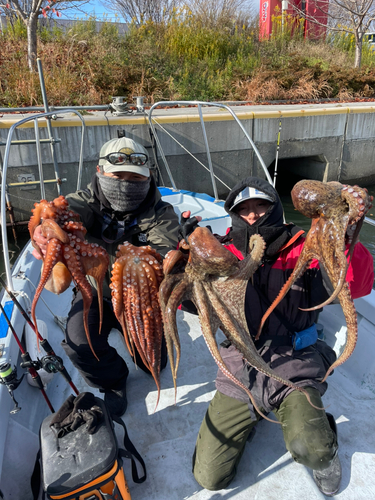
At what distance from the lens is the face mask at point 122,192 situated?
8.84ft

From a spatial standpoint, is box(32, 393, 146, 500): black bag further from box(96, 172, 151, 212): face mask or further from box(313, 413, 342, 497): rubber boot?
box(96, 172, 151, 212): face mask

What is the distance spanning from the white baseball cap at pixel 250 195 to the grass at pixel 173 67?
40.3ft

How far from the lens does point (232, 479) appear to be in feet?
8.09

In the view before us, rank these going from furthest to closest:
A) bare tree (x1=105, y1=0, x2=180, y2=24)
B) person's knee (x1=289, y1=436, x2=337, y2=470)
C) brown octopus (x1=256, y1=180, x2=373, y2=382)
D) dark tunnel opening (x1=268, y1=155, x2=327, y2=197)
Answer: bare tree (x1=105, y1=0, x2=180, y2=24) < dark tunnel opening (x1=268, y1=155, x2=327, y2=197) < person's knee (x1=289, y1=436, x2=337, y2=470) < brown octopus (x1=256, y1=180, x2=373, y2=382)

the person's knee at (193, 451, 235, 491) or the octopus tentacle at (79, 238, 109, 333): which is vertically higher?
the octopus tentacle at (79, 238, 109, 333)

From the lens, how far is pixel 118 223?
2.84 m

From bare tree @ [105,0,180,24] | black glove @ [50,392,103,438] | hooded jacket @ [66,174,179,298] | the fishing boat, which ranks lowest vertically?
the fishing boat

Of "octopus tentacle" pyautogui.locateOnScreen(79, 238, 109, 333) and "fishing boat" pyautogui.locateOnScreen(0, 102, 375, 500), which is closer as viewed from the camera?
"octopus tentacle" pyautogui.locateOnScreen(79, 238, 109, 333)

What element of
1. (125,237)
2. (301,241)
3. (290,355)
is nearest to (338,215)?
(301,241)

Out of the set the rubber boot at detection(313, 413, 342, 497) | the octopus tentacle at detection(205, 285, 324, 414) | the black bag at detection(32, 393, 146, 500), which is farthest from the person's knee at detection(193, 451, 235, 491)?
the octopus tentacle at detection(205, 285, 324, 414)

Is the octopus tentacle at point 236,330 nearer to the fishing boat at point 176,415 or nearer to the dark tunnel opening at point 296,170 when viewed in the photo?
the fishing boat at point 176,415

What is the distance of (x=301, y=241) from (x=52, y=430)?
7.48ft

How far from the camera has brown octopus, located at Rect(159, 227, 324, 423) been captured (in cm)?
172

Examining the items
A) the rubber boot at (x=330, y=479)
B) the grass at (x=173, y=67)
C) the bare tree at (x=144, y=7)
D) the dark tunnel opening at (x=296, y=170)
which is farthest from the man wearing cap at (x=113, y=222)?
the bare tree at (x=144, y=7)
